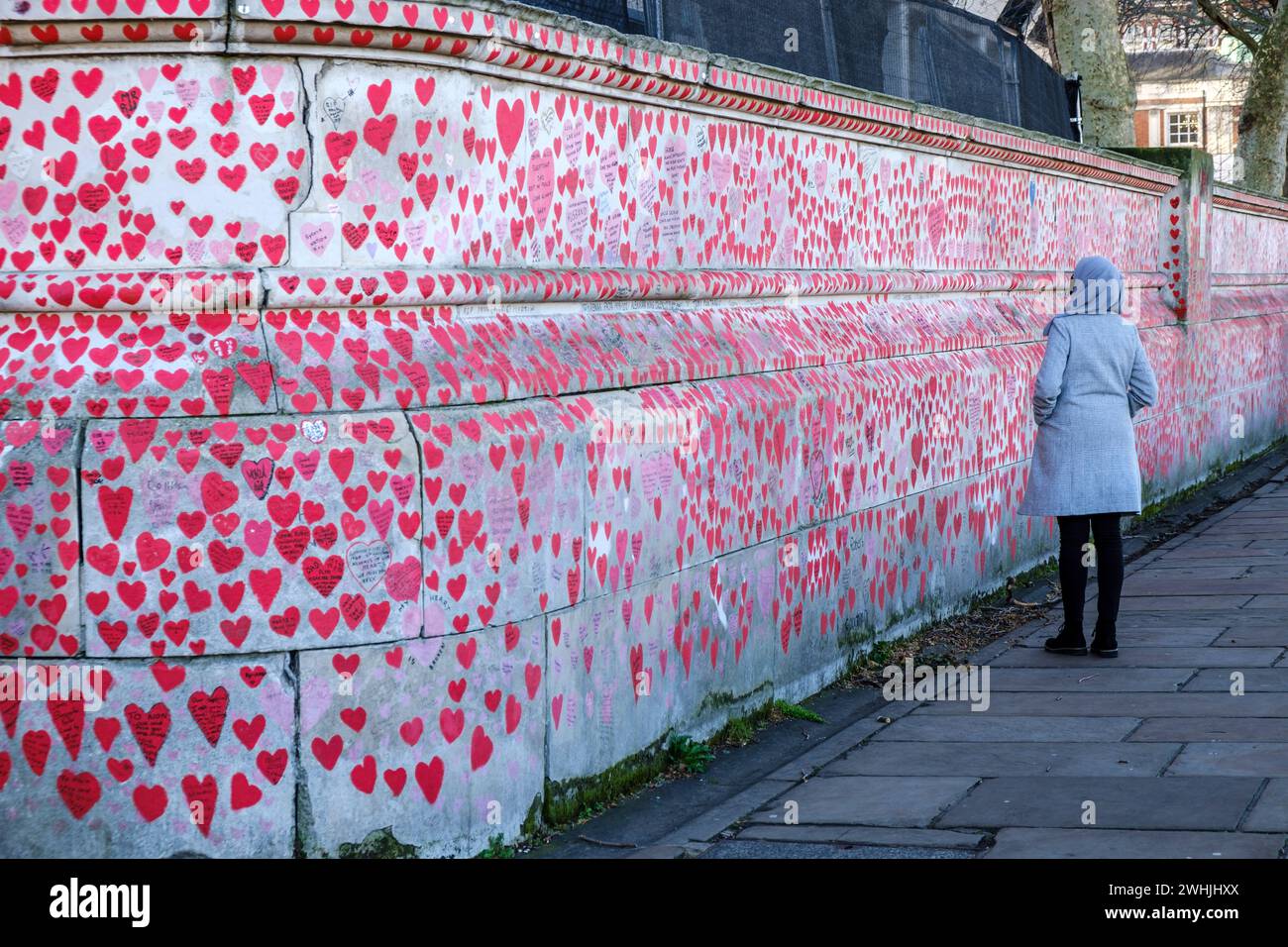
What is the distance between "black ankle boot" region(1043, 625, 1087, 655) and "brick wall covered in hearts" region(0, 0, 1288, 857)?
2199 mm

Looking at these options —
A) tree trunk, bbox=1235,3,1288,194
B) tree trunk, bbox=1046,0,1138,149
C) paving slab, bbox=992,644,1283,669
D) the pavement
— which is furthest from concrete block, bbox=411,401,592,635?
tree trunk, bbox=1235,3,1288,194

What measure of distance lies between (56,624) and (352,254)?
114 centimetres

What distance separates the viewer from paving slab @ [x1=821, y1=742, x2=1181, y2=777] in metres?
5.29

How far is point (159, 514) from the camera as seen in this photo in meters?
4.11

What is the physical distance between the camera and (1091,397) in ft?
23.9

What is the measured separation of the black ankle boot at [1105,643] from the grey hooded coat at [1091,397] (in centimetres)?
50

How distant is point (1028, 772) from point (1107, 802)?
440 millimetres

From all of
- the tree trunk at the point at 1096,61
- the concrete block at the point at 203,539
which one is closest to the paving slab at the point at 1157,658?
the concrete block at the point at 203,539

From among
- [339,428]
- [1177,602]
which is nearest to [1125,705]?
[1177,602]

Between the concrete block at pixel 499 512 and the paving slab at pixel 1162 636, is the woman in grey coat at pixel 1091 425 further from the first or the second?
the concrete block at pixel 499 512

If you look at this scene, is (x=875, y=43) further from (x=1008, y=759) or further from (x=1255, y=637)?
(x=1008, y=759)

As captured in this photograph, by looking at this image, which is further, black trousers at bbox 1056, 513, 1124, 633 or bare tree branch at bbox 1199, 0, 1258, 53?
bare tree branch at bbox 1199, 0, 1258, 53

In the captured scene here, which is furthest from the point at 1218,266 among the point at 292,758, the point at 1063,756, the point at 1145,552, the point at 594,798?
the point at 292,758

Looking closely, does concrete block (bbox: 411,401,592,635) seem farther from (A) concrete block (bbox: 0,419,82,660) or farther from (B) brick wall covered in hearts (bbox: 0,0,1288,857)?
(A) concrete block (bbox: 0,419,82,660)
